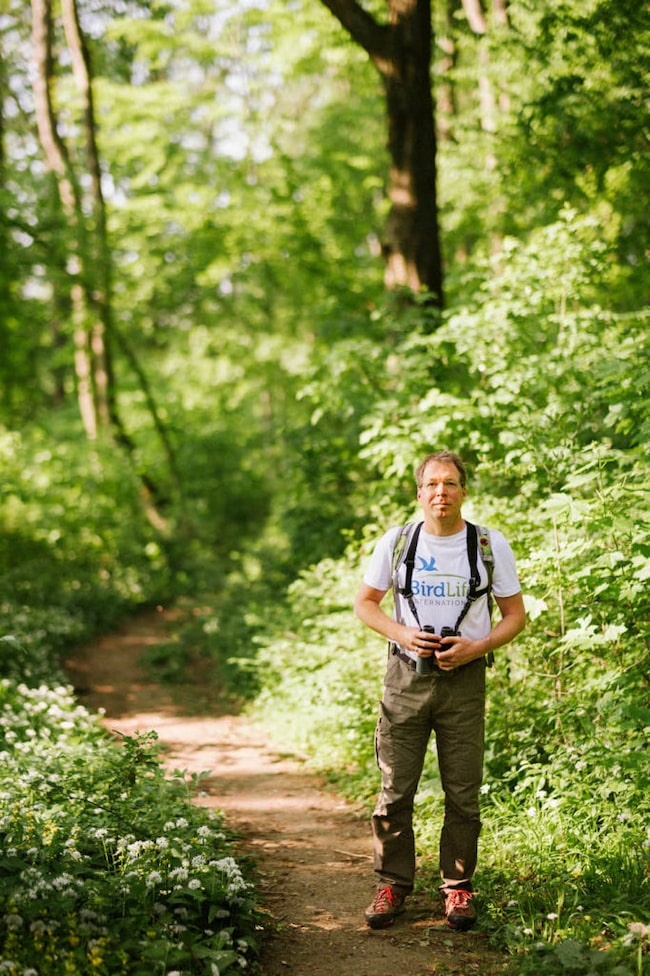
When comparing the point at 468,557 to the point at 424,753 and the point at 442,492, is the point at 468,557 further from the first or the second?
the point at 424,753

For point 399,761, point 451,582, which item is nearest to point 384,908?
point 399,761

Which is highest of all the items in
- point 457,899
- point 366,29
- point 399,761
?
point 366,29

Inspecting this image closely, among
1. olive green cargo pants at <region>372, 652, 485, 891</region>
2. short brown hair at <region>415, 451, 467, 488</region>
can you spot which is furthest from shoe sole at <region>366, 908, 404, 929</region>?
short brown hair at <region>415, 451, 467, 488</region>

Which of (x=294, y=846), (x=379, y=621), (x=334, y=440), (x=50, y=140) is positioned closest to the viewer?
(x=379, y=621)

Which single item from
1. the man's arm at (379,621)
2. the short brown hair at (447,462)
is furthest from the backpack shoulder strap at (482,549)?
the man's arm at (379,621)

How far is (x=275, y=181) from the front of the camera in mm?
17328

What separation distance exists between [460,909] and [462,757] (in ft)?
2.25

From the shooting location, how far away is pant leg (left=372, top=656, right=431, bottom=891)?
3.77m

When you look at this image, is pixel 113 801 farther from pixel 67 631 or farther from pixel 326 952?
pixel 67 631

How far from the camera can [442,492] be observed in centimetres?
368

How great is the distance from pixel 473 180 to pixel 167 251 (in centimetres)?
889

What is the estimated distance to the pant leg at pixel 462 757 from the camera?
12.3 ft

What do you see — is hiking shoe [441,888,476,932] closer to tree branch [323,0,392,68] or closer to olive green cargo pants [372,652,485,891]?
olive green cargo pants [372,652,485,891]

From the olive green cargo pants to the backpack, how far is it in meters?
0.24
